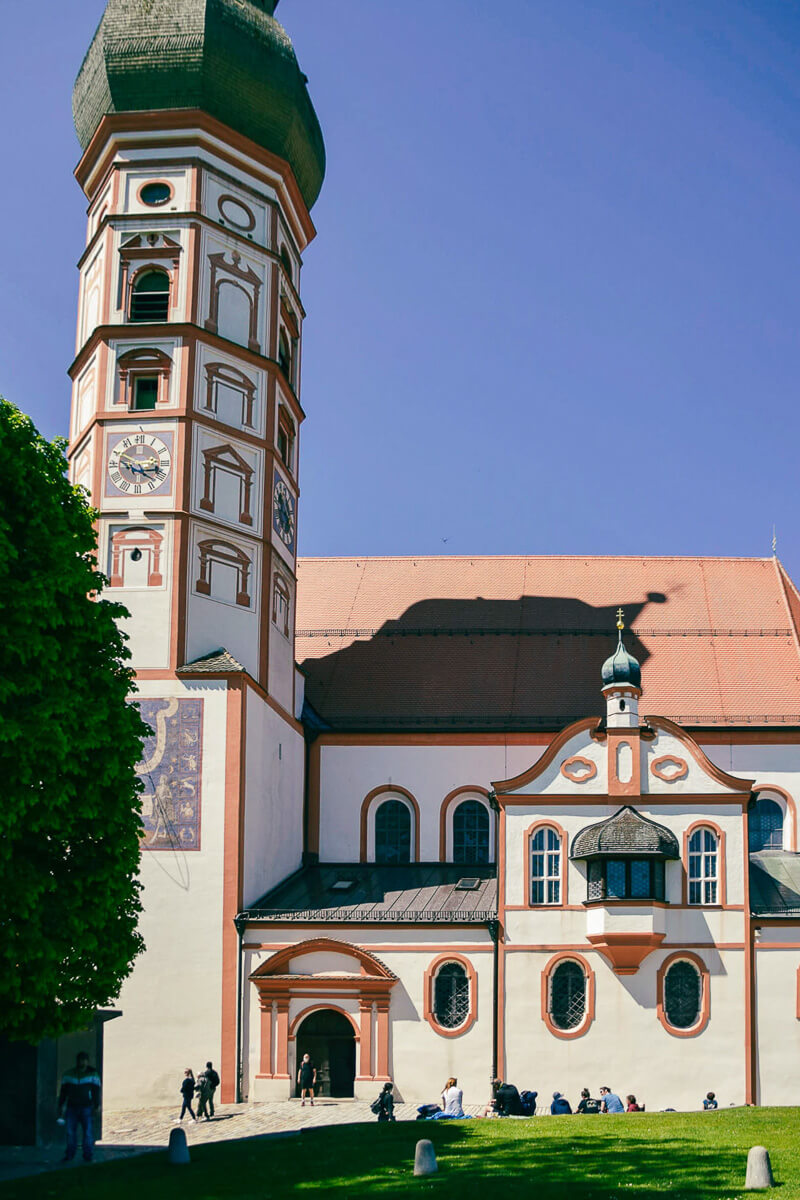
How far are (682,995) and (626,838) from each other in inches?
145

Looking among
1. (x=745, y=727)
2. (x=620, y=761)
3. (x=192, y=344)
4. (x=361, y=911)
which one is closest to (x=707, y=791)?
(x=620, y=761)

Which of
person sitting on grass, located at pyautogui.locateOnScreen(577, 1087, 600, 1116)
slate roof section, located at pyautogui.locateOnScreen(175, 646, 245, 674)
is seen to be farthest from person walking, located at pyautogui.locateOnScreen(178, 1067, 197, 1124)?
slate roof section, located at pyautogui.locateOnScreen(175, 646, 245, 674)

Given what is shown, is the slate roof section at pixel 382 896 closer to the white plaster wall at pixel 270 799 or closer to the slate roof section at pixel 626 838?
the white plaster wall at pixel 270 799

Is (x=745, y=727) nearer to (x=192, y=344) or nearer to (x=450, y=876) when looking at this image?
(x=450, y=876)

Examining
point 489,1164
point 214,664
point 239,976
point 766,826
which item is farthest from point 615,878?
point 489,1164

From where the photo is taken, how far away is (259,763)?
1513 inches

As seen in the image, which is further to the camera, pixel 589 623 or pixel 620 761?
pixel 589 623

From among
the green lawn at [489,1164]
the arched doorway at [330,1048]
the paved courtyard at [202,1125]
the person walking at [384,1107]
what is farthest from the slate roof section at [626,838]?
the green lawn at [489,1164]

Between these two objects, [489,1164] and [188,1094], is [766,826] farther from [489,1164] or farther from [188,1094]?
[489,1164]

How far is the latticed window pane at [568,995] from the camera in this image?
3631 centimetres

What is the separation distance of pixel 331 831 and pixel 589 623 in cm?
966

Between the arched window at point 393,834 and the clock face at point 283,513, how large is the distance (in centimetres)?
754

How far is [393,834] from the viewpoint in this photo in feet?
140

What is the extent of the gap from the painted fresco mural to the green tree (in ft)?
35.4
